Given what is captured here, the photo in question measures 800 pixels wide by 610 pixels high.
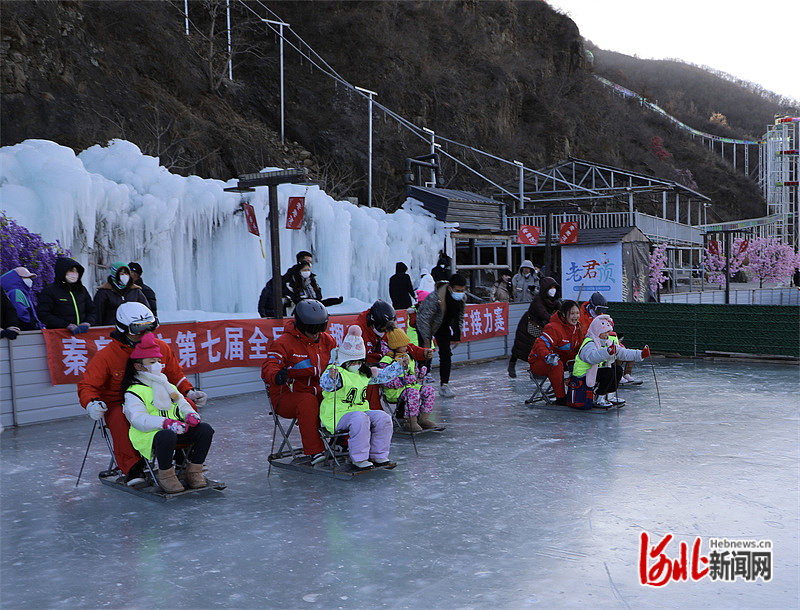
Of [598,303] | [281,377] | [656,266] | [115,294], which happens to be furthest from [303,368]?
[656,266]

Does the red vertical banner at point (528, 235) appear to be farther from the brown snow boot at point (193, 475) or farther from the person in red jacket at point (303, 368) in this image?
the brown snow boot at point (193, 475)

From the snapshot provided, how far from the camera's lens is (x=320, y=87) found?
40.3m

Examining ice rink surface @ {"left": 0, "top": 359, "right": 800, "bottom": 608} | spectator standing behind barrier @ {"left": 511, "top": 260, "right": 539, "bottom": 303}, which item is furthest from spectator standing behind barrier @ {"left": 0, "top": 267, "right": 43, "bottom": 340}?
spectator standing behind barrier @ {"left": 511, "top": 260, "right": 539, "bottom": 303}

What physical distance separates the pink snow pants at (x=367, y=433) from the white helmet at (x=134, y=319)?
1715mm

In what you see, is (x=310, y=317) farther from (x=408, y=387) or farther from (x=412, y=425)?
(x=412, y=425)

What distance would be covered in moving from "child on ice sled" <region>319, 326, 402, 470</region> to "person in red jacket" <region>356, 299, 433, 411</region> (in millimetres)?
876

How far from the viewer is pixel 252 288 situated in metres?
18.6

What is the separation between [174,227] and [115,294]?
7.49 meters

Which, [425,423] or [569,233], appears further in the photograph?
→ [569,233]

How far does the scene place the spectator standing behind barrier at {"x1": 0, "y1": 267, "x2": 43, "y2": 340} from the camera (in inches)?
376

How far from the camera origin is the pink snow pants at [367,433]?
6.29 m

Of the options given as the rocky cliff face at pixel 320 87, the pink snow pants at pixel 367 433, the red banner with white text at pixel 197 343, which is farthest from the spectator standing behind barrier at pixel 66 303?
the rocky cliff face at pixel 320 87

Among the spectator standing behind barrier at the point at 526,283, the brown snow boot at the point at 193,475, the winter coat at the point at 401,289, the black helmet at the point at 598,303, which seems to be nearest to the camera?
the brown snow boot at the point at 193,475

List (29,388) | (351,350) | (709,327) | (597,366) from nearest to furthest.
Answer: (351,350) < (29,388) < (597,366) < (709,327)
